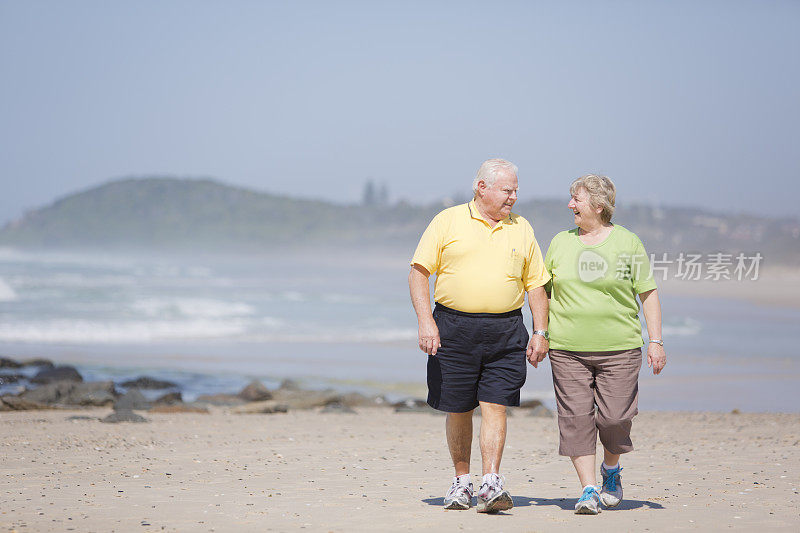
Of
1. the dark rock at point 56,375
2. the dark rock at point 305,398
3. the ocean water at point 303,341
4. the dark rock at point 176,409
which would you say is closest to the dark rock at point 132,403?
the dark rock at point 176,409

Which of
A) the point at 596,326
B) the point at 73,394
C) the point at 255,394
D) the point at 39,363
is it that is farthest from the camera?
the point at 39,363

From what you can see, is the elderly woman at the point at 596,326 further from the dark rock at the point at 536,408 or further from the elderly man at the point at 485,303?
the dark rock at the point at 536,408

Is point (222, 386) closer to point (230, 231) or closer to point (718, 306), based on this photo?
point (718, 306)

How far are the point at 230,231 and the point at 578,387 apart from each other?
144504 mm

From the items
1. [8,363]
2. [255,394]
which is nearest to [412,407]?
[255,394]

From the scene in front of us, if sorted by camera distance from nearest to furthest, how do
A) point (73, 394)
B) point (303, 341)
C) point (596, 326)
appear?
point (596, 326) < point (73, 394) < point (303, 341)

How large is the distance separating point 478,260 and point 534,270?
31 cm

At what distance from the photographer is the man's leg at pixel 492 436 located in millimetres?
4918

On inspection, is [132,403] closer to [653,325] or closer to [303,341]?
[653,325]

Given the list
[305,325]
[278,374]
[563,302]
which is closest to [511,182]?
[563,302]

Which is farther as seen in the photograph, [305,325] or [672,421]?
[305,325]

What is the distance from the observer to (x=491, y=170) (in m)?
4.92

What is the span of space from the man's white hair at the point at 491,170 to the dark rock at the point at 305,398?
6.69m

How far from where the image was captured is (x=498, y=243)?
489 centimetres
